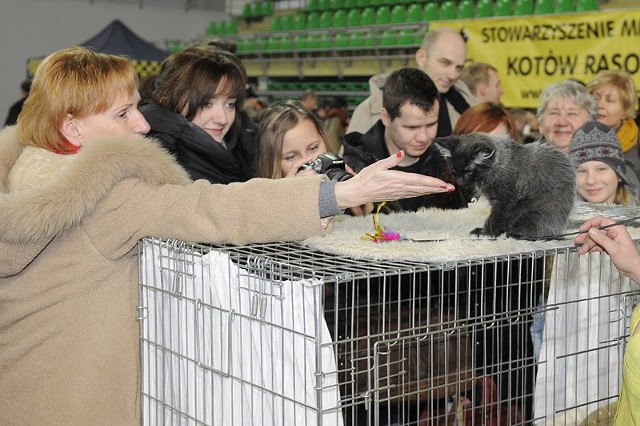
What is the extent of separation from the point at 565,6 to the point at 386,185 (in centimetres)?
613

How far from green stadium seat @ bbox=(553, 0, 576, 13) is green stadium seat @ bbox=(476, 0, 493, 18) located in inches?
29.8

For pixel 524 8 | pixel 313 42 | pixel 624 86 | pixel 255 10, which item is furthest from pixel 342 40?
pixel 624 86

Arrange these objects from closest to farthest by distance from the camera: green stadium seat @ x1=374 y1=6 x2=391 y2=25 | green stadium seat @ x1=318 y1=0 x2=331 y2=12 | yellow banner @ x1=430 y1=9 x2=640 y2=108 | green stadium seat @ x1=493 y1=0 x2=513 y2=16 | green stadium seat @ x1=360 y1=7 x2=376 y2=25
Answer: yellow banner @ x1=430 y1=9 x2=640 y2=108
green stadium seat @ x1=493 y1=0 x2=513 y2=16
green stadium seat @ x1=374 y1=6 x2=391 y2=25
green stadium seat @ x1=360 y1=7 x2=376 y2=25
green stadium seat @ x1=318 y1=0 x2=331 y2=12

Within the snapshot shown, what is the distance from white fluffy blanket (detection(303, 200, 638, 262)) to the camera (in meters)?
1.45

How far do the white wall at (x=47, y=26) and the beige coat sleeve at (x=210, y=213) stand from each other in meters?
10.3

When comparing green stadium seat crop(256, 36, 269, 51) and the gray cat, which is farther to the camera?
green stadium seat crop(256, 36, 269, 51)

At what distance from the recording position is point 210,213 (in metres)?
1.52

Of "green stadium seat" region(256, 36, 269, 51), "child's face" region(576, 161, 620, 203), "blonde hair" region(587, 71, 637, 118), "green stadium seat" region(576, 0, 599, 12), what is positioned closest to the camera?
"child's face" region(576, 161, 620, 203)

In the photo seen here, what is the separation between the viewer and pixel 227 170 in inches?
97.2

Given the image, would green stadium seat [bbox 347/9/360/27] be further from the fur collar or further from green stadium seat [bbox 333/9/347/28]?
the fur collar

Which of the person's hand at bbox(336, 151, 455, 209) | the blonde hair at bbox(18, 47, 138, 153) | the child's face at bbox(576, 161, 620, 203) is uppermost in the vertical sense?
the blonde hair at bbox(18, 47, 138, 153)

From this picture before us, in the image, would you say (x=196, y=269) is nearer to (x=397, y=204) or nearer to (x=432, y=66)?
(x=397, y=204)

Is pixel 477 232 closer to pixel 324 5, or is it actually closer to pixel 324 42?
pixel 324 42

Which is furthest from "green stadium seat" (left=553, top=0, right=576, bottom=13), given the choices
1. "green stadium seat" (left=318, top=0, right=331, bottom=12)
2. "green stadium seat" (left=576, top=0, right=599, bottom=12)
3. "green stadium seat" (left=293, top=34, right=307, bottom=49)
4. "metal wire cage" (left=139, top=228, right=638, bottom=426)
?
"metal wire cage" (left=139, top=228, right=638, bottom=426)
